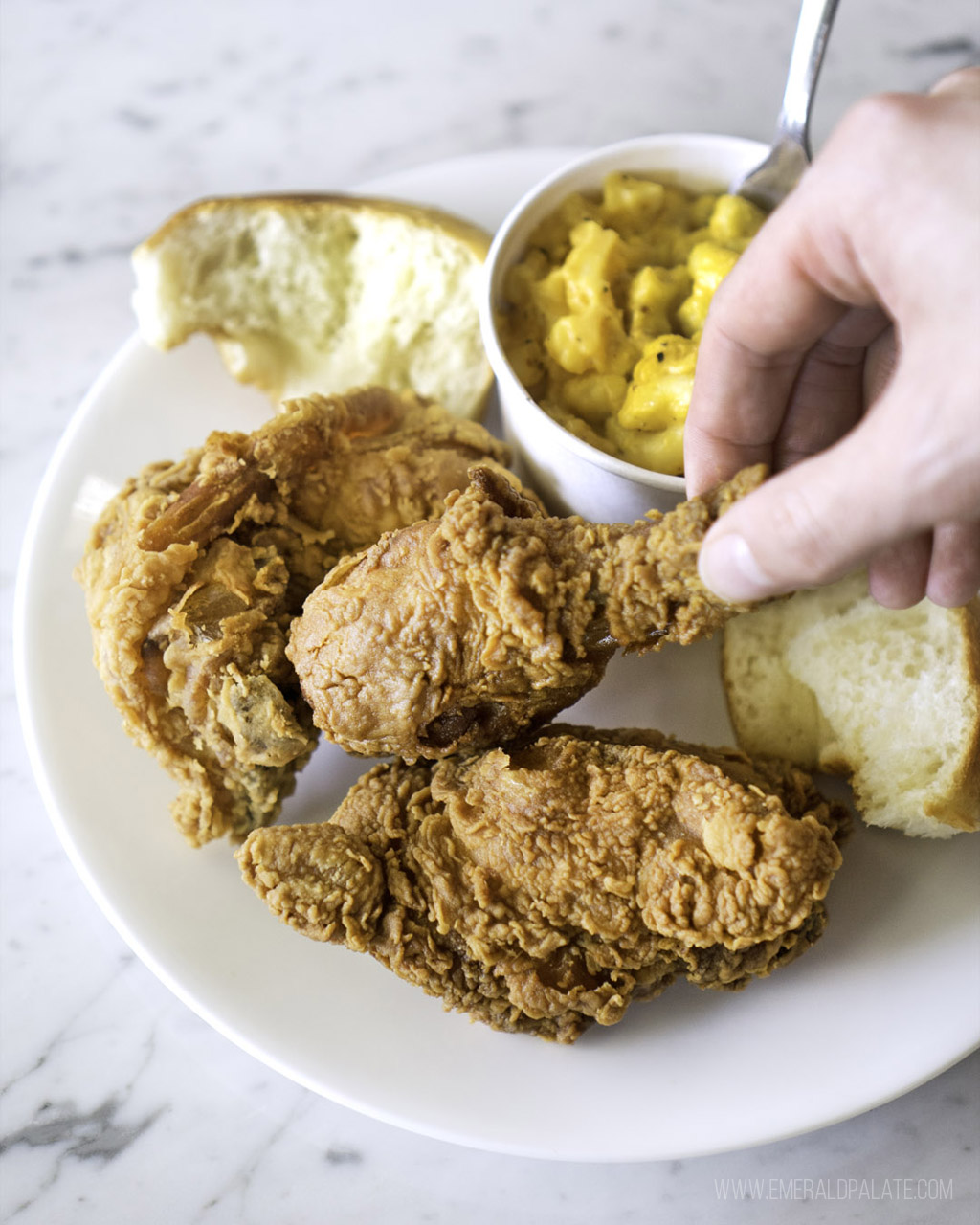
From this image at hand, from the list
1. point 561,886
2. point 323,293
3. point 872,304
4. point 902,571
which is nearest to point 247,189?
point 323,293

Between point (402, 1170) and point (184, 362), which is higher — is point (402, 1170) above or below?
below

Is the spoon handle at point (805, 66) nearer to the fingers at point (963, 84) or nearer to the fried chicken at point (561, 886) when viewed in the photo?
the fingers at point (963, 84)

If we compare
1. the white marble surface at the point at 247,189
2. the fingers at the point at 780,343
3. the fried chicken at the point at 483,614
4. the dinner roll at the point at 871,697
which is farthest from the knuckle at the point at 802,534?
the white marble surface at the point at 247,189

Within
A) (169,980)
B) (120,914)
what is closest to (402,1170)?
(169,980)

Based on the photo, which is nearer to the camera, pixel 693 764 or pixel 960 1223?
pixel 693 764

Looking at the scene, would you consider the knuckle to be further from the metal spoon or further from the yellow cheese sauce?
the metal spoon

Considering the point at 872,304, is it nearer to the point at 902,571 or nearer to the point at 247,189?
the point at 902,571

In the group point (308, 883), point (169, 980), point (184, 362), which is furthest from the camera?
point (184, 362)

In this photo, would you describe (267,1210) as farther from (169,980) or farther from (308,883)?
(308,883)
